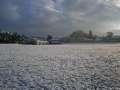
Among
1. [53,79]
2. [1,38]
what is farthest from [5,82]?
[1,38]

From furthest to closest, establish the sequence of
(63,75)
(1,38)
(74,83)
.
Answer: (1,38) < (63,75) < (74,83)

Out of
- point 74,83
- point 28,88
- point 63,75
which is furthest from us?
point 63,75

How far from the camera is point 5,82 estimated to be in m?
8.12

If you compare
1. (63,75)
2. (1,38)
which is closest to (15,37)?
(1,38)

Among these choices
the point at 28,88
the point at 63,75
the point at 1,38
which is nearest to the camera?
the point at 28,88

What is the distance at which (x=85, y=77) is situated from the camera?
29.5 feet

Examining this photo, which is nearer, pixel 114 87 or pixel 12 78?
pixel 114 87

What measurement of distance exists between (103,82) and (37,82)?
2541 millimetres

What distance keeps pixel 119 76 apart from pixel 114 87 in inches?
74.7

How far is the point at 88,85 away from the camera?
7.61m

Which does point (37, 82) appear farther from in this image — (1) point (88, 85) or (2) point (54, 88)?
(1) point (88, 85)

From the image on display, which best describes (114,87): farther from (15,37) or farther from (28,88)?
(15,37)

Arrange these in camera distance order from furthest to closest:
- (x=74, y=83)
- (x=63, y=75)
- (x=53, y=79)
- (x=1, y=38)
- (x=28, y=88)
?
(x=1, y=38) < (x=63, y=75) < (x=53, y=79) < (x=74, y=83) < (x=28, y=88)

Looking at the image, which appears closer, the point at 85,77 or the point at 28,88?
the point at 28,88
